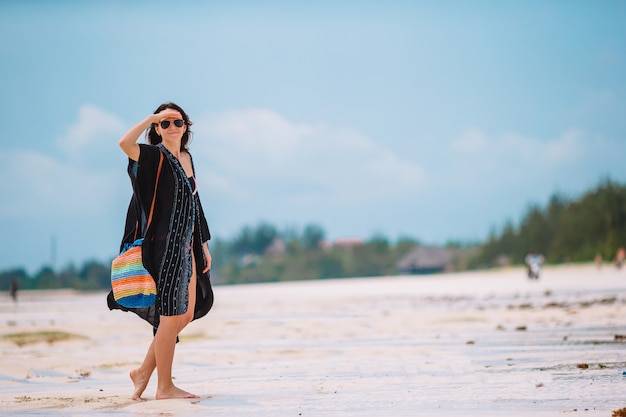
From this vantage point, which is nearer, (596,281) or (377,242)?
(596,281)

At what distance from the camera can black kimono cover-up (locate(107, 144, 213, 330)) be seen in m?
4.95

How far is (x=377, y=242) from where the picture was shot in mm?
83062

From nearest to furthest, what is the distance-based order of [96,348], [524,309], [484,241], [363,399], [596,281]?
[363,399]
[96,348]
[524,309]
[596,281]
[484,241]

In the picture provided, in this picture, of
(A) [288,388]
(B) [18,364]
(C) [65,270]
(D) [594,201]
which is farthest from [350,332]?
(C) [65,270]

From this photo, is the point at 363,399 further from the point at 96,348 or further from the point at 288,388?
the point at 96,348

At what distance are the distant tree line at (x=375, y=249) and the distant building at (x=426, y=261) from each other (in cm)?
250

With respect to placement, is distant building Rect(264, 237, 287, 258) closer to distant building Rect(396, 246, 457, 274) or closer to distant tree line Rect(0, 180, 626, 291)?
distant tree line Rect(0, 180, 626, 291)

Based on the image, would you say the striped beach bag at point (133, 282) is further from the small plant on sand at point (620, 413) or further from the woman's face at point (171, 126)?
the small plant on sand at point (620, 413)

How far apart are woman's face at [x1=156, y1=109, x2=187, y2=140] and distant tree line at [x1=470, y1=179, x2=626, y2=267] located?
37.9 m

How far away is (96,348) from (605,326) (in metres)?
5.26

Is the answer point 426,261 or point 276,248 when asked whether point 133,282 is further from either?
point 276,248

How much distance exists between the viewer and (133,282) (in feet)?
16.1

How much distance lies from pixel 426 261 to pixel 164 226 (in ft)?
223

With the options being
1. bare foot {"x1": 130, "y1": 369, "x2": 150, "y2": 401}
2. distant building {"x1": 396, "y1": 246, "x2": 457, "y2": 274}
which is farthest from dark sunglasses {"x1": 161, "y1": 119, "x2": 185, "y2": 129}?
distant building {"x1": 396, "y1": 246, "x2": 457, "y2": 274}
